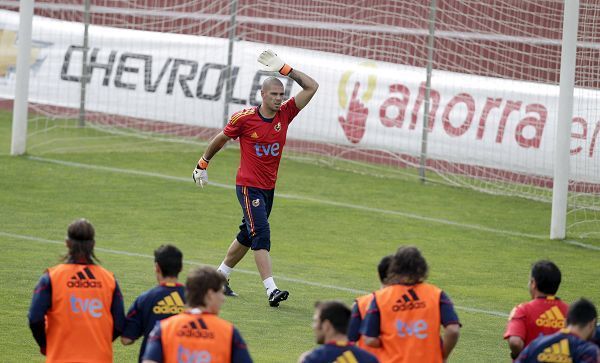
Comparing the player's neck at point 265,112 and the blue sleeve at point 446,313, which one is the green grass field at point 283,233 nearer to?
the player's neck at point 265,112

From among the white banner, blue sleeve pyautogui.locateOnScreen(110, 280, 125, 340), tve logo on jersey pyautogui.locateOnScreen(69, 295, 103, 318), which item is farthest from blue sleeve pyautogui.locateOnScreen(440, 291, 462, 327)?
the white banner

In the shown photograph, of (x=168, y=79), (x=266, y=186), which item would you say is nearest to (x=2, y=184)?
(x=168, y=79)

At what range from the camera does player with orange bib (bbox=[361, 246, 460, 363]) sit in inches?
255

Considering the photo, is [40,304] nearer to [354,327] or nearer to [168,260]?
[168,260]

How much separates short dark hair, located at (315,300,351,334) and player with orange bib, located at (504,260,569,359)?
6.00 ft

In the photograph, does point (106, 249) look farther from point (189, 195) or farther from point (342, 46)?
point (342, 46)

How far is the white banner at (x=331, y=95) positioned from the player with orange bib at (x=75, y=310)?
10644 millimetres

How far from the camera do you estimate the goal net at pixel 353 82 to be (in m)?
18.1

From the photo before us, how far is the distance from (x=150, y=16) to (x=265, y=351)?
14.8 meters

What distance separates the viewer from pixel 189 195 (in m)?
16.9

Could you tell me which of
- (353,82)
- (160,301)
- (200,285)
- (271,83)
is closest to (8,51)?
(353,82)

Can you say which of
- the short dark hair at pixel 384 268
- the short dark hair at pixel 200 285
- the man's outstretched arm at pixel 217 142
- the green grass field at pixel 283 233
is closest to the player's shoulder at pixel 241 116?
the man's outstretched arm at pixel 217 142

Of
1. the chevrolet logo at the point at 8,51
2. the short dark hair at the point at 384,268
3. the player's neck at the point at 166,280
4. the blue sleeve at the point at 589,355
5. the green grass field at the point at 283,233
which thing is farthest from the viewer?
the chevrolet logo at the point at 8,51

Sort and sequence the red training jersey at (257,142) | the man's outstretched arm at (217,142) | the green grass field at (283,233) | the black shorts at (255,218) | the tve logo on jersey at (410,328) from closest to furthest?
the tve logo on jersey at (410,328) → the green grass field at (283,233) → the black shorts at (255,218) → the man's outstretched arm at (217,142) → the red training jersey at (257,142)
